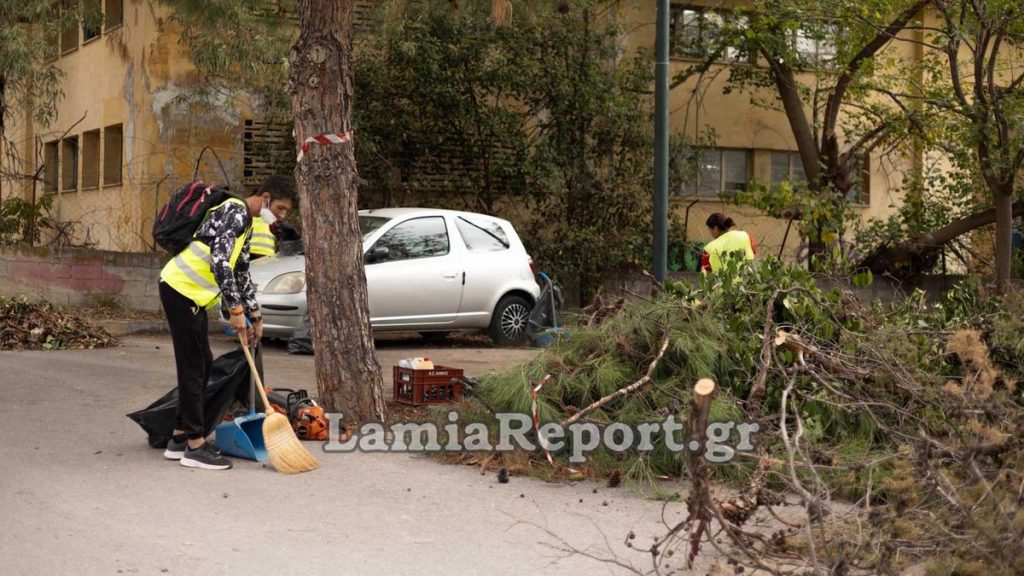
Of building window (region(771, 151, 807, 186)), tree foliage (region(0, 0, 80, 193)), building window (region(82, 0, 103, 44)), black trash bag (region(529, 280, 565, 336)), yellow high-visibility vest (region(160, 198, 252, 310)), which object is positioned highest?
building window (region(82, 0, 103, 44))

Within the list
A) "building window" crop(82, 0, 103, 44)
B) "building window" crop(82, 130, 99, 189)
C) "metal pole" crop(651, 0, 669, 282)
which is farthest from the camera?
"building window" crop(82, 130, 99, 189)

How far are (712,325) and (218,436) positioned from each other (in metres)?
3.36

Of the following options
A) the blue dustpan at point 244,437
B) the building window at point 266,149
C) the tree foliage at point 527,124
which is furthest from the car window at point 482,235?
the blue dustpan at point 244,437

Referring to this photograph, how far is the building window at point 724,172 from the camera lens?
23.1m

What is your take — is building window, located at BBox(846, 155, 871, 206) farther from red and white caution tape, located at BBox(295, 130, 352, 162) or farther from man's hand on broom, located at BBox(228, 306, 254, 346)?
man's hand on broom, located at BBox(228, 306, 254, 346)

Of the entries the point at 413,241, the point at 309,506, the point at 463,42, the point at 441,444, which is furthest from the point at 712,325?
the point at 463,42

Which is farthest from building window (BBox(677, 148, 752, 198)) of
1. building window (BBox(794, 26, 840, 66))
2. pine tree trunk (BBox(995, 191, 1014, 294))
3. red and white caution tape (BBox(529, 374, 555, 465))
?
red and white caution tape (BBox(529, 374, 555, 465))

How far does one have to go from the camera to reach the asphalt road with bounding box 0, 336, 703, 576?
571 cm

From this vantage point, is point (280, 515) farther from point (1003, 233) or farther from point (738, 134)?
point (738, 134)

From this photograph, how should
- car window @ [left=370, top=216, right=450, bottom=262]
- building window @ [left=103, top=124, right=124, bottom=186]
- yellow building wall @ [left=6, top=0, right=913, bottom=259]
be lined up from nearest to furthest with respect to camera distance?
car window @ [left=370, top=216, right=450, bottom=262], yellow building wall @ [left=6, top=0, right=913, bottom=259], building window @ [left=103, top=124, right=124, bottom=186]

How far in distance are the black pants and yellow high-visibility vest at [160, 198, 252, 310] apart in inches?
1.8

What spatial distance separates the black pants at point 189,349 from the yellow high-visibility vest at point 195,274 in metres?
0.04

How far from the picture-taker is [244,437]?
25.7 ft

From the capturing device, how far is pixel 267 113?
18922 mm
